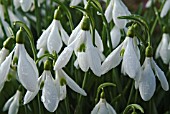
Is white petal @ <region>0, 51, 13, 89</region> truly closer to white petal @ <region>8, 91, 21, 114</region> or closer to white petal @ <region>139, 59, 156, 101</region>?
white petal @ <region>8, 91, 21, 114</region>

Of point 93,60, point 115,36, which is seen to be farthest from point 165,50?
point 93,60

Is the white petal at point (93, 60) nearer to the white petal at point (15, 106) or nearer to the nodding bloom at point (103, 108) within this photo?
the nodding bloom at point (103, 108)

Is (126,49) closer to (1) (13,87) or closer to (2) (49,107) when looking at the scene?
(2) (49,107)

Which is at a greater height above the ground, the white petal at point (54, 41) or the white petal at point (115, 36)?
the white petal at point (54, 41)

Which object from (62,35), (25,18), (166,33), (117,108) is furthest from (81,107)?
(25,18)

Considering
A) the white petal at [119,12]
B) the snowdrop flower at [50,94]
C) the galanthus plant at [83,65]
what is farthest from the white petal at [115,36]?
the snowdrop flower at [50,94]

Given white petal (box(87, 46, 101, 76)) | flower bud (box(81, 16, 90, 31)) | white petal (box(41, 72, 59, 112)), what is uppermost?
flower bud (box(81, 16, 90, 31))

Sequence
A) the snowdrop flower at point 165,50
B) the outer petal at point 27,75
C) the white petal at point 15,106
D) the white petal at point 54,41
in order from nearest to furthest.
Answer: the outer petal at point 27,75 < the white petal at point 54,41 < the white petal at point 15,106 < the snowdrop flower at point 165,50

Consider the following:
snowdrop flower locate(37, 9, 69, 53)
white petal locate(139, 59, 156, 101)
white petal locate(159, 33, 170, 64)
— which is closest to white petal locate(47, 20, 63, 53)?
snowdrop flower locate(37, 9, 69, 53)

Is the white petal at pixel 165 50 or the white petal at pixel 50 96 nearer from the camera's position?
the white petal at pixel 50 96
